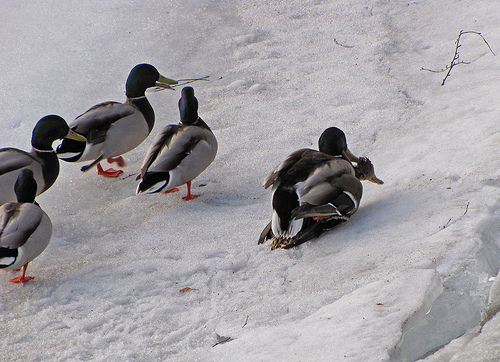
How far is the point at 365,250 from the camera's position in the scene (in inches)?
129

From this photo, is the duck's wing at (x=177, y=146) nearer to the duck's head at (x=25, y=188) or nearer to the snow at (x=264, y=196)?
the snow at (x=264, y=196)

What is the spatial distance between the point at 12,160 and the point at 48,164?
29 centimetres

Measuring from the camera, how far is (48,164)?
439 centimetres

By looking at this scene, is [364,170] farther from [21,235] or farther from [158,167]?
[21,235]

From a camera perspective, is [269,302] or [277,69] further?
[277,69]

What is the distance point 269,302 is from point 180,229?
1223mm

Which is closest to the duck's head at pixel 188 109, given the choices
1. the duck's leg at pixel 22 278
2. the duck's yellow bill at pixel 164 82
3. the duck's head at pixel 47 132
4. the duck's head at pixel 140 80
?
the duck's head at pixel 140 80

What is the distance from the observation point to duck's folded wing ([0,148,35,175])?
4.08 meters

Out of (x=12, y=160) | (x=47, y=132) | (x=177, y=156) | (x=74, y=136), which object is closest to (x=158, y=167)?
(x=177, y=156)

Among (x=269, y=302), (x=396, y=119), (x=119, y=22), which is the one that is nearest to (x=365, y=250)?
(x=269, y=302)

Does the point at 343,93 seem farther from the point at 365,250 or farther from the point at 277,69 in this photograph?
the point at 365,250

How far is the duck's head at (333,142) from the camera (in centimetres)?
405

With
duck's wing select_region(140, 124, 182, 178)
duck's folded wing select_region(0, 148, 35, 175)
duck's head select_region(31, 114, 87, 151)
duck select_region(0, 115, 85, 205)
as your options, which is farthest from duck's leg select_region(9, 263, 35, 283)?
duck's head select_region(31, 114, 87, 151)

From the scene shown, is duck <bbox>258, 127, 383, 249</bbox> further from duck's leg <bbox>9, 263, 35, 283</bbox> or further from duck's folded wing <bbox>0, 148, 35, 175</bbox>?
duck's folded wing <bbox>0, 148, 35, 175</bbox>
